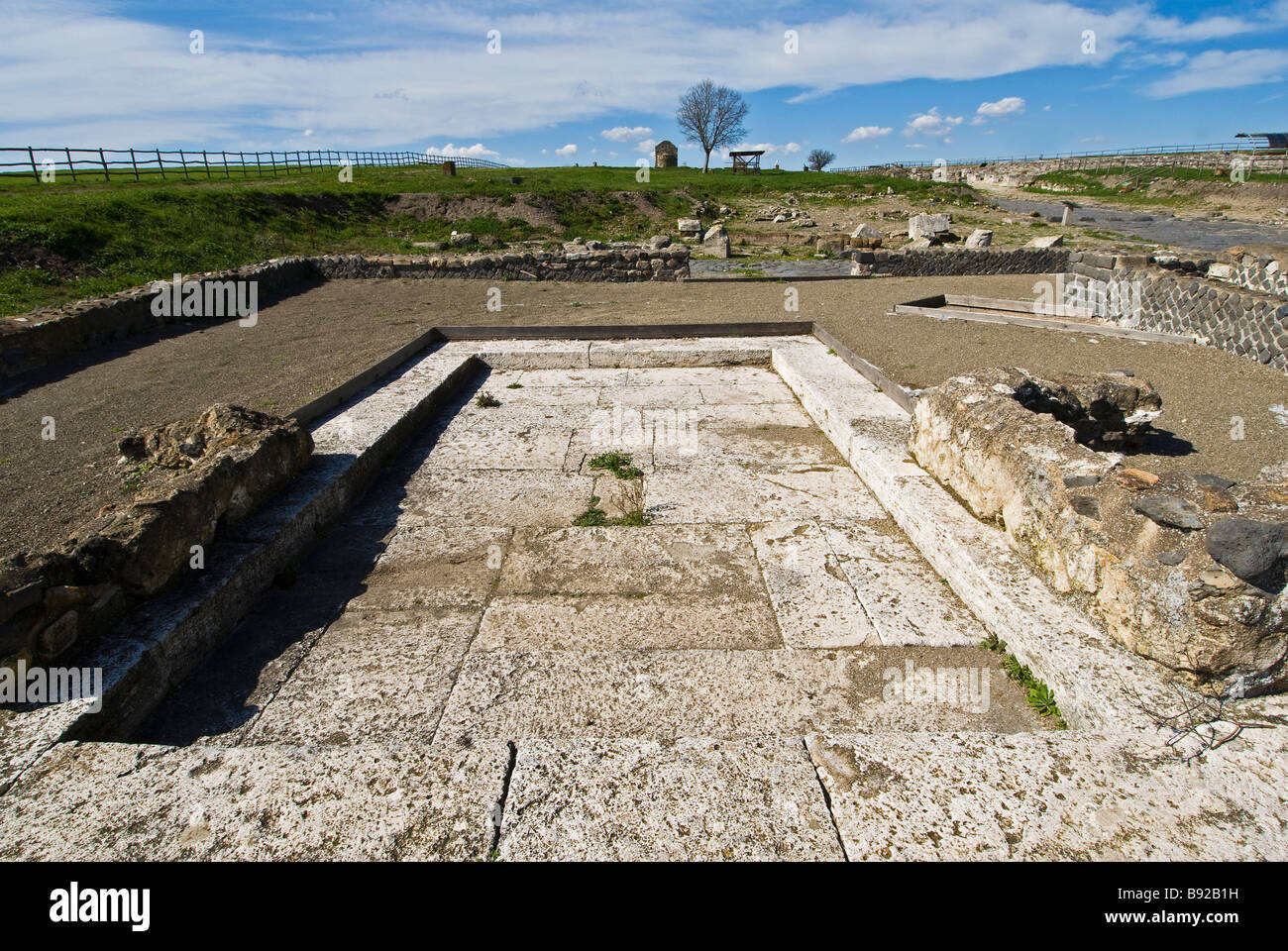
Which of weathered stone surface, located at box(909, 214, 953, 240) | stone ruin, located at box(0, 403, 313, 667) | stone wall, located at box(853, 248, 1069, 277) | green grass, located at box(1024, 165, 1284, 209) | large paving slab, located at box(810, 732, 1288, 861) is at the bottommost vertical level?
large paving slab, located at box(810, 732, 1288, 861)

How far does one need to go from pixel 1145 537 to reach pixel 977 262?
55.9ft

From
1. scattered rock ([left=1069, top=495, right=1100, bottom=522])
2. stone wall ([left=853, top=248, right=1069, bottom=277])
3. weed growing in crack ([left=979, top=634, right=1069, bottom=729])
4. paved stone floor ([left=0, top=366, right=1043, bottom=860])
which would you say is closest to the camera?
paved stone floor ([left=0, top=366, right=1043, bottom=860])

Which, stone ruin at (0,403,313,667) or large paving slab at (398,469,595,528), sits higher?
stone ruin at (0,403,313,667)

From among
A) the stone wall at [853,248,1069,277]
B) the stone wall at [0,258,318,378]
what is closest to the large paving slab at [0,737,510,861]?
the stone wall at [0,258,318,378]

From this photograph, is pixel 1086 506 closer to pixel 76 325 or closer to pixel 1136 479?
pixel 1136 479

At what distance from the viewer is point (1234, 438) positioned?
20.1 feet

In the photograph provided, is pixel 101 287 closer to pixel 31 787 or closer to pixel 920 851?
pixel 31 787

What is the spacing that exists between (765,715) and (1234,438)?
230 inches

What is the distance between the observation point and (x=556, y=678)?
3.09 m

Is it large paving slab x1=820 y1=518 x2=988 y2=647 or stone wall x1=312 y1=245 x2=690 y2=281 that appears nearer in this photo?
large paving slab x1=820 y1=518 x2=988 y2=647

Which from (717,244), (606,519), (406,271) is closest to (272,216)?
(406,271)

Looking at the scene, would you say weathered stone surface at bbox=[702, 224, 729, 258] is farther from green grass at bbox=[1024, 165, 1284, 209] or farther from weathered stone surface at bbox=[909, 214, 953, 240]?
green grass at bbox=[1024, 165, 1284, 209]

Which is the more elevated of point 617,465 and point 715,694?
point 617,465

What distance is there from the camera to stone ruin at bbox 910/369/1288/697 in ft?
7.76
